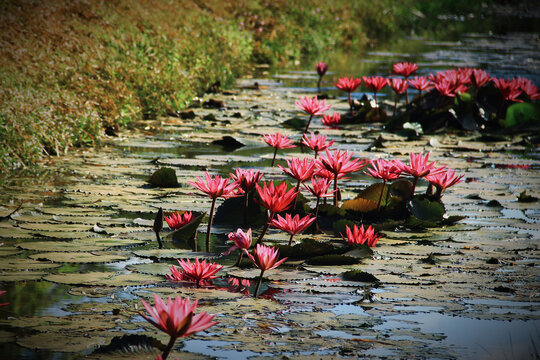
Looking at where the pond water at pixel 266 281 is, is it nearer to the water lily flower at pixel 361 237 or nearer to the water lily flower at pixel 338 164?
the water lily flower at pixel 361 237

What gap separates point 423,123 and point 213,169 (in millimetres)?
3132

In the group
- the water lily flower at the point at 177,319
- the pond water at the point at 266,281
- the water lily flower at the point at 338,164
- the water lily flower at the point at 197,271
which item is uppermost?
the water lily flower at the point at 338,164

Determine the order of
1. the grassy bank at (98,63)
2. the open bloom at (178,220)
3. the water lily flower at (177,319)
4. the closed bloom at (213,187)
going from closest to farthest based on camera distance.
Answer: the water lily flower at (177,319)
the closed bloom at (213,187)
the open bloom at (178,220)
the grassy bank at (98,63)

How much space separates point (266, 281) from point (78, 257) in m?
0.77

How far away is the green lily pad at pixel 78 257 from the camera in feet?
8.83

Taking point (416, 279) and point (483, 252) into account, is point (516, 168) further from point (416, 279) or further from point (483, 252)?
point (416, 279)

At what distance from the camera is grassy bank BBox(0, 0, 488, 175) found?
5.20 m

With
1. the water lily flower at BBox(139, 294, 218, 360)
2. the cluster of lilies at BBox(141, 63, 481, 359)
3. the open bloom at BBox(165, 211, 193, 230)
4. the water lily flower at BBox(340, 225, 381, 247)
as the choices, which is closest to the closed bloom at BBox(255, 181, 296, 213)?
the cluster of lilies at BBox(141, 63, 481, 359)

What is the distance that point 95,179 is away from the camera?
437 centimetres

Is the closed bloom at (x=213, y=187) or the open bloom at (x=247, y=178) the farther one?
the open bloom at (x=247, y=178)

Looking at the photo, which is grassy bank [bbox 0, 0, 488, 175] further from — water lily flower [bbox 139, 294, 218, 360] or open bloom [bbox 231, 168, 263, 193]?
water lily flower [bbox 139, 294, 218, 360]

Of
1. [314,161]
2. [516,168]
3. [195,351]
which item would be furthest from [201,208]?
[516,168]

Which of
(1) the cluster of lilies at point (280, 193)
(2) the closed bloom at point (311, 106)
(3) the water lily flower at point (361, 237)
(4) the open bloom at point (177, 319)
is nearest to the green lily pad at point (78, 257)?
(1) the cluster of lilies at point (280, 193)

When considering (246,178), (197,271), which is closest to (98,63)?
(246,178)
